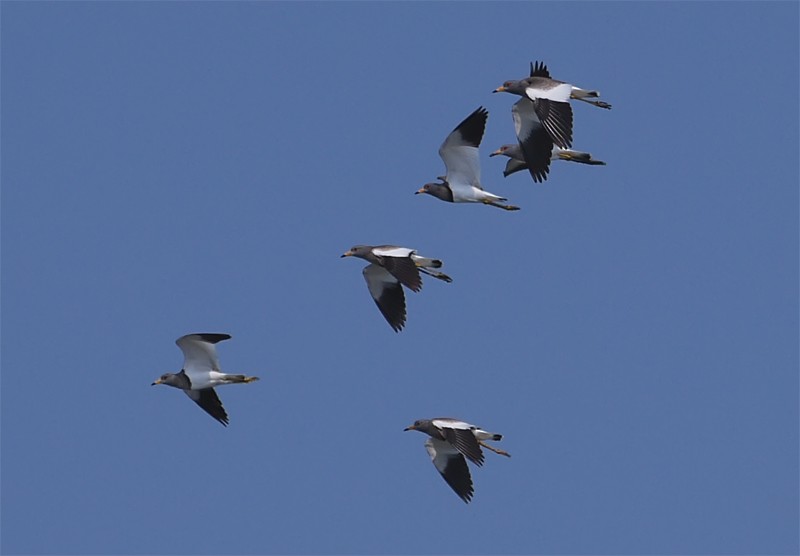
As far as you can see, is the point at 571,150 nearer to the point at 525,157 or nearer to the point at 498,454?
the point at 525,157

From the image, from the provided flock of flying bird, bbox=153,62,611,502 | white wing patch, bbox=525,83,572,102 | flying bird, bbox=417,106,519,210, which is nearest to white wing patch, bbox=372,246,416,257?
flock of flying bird, bbox=153,62,611,502

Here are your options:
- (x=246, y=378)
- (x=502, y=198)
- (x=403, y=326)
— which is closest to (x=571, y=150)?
(x=502, y=198)

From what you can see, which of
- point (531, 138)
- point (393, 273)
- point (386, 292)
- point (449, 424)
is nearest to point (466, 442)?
point (449, 424)

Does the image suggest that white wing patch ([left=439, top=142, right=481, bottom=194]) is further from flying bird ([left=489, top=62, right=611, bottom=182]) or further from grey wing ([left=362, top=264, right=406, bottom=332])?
grey wing ([left=362, top=264, right=406, bottom=332])

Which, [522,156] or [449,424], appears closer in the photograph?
[449,424]

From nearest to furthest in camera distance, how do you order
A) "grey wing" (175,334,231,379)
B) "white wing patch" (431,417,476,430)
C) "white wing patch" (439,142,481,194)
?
"white wing patch" (431,417,476,430) → "grey wing" (175,334,231,379) → "white wing patch" (439,142,481,194)

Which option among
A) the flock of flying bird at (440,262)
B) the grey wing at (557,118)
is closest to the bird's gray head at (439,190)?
the flock of flying bird at (440,262)

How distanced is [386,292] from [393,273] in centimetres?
183

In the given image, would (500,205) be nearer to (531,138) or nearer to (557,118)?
(531,138)

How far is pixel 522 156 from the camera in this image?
149ft

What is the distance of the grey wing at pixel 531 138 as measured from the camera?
139ft

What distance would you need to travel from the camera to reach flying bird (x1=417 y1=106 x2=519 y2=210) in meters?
43.9

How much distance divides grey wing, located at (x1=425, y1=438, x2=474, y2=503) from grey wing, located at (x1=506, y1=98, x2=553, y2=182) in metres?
5.84

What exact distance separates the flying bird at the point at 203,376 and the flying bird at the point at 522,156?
24.1ft
